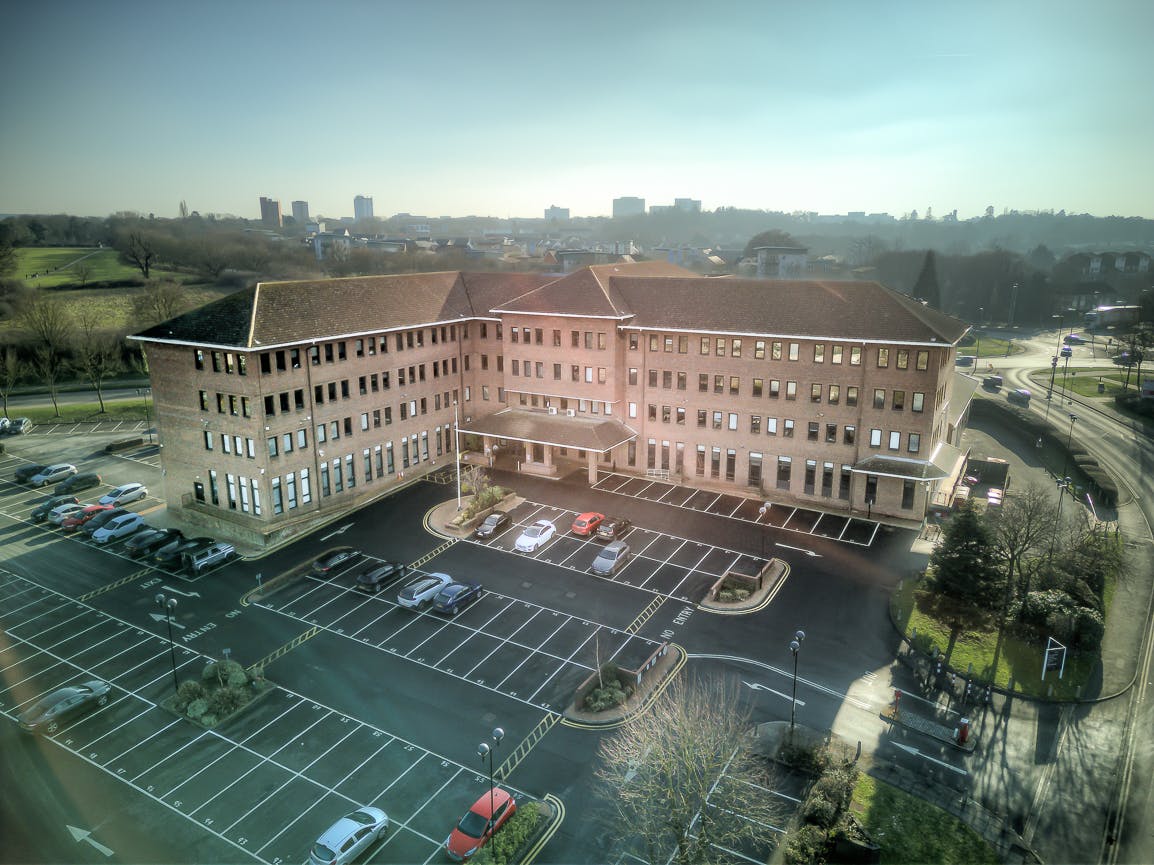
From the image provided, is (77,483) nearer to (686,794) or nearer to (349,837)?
(349,837)

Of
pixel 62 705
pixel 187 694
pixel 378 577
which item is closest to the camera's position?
pixel 62 705

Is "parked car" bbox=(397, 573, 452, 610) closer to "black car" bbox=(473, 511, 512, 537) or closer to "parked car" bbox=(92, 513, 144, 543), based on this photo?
"black car" bbox=(473, 511, 512, 537)

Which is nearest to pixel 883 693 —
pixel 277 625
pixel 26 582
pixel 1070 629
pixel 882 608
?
pixel 882 608

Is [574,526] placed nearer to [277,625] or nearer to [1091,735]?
[277,625]

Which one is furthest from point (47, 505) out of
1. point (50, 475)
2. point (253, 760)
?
point (253, 760)

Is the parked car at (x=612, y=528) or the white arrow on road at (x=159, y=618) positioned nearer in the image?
the white arrow on road at (x=159, y=618)

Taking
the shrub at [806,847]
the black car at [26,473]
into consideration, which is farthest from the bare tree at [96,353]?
the shrub at [806,847]

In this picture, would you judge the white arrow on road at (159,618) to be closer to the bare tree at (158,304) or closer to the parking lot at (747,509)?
the parking lot at (747,509)
